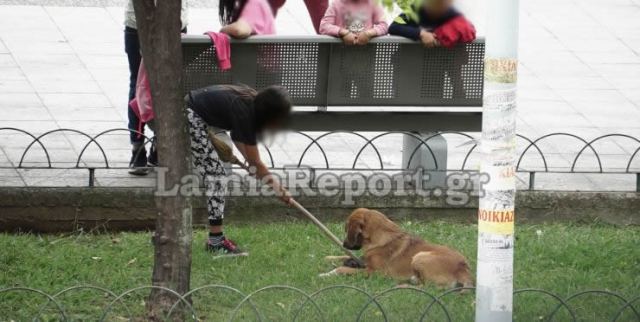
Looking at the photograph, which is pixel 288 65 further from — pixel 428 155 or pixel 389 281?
pixel 389 281

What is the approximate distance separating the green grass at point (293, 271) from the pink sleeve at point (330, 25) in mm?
1375

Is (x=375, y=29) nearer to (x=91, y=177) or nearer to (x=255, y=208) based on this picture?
(x=255, y=208)

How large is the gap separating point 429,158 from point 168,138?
281 cm

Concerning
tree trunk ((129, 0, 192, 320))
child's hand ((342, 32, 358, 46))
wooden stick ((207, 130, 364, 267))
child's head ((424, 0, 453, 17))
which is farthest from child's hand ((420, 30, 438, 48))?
tree trunk ((129, 0, 192, 320))

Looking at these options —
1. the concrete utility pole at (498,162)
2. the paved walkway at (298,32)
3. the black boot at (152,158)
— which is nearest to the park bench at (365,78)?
the paved walkway at (298,32)

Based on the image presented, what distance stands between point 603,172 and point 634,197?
355 millimetres

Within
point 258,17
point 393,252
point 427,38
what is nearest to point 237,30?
point 258,17

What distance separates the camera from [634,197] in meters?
8.59

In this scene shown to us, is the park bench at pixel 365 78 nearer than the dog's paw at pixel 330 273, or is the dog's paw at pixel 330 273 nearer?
the dog's paw at pixel 330 273

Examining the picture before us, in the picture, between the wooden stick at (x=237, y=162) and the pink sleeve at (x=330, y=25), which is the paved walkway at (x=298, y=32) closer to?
the pink sleeve at (x=330, y=25)

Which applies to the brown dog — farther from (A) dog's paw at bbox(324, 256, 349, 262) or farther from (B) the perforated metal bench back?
(B) the perforated metal bench back

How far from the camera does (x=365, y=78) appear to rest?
878 centimetres

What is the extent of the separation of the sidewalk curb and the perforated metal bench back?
2.52 ft

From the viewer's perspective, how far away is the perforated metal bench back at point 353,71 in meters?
8.59
